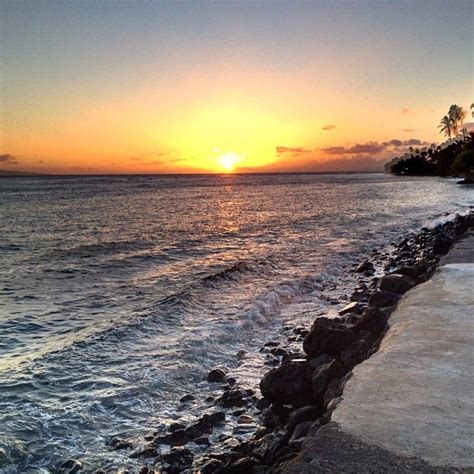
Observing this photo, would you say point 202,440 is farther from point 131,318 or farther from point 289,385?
point 131,318

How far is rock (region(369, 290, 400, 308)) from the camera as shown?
34.4 ft

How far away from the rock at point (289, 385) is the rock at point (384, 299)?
3758 millimetres

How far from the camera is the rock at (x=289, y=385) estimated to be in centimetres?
707

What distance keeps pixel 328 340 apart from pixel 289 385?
1.54 m

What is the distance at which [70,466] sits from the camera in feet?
20.0

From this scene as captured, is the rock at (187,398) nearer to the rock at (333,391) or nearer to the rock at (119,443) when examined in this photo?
the rock at (119,443)

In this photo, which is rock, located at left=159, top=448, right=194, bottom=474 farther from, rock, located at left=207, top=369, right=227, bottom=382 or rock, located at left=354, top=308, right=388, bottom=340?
rock, located at left=354, top=308, right=388, bottom=340

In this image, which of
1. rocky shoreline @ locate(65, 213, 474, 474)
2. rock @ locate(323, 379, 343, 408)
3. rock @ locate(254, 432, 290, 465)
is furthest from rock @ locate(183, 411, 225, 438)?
rock @ locate(323, 379, 343, 408)

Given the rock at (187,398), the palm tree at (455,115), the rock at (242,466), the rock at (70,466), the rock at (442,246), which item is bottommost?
the rock at (70,466)

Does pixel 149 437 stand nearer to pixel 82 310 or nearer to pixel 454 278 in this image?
pixel 82 310

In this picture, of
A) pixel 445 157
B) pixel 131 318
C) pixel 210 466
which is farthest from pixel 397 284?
pixel 445 157

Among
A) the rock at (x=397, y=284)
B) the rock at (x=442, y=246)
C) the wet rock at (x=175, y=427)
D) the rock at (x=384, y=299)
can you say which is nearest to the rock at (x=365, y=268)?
the rock at (x=442, y=246)

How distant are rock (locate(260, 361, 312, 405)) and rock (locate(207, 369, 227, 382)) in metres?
1.48

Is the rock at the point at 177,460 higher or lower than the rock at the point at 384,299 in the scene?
lower
